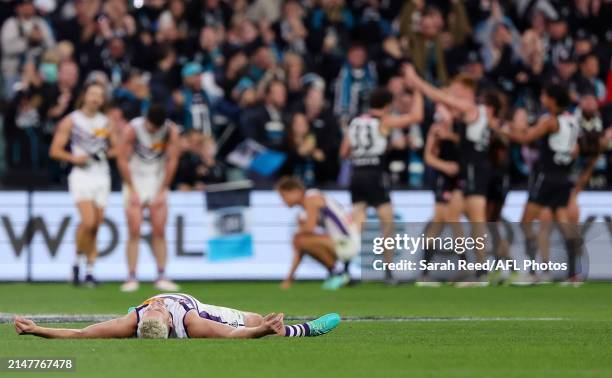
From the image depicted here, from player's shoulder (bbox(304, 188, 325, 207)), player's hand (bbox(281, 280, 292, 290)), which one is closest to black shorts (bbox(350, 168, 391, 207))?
player's shoulder (bbox(304, 188, 325, 207))

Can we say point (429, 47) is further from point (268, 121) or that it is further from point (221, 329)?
point (221, 329)

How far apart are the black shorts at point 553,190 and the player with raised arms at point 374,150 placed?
1815 mm

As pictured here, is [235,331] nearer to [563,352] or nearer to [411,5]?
[563,352]

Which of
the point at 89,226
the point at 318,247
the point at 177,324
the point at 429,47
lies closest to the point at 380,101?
the point at 318,247

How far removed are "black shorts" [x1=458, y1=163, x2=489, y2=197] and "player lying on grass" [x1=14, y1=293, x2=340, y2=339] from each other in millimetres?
8639

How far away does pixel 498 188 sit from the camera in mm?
20703

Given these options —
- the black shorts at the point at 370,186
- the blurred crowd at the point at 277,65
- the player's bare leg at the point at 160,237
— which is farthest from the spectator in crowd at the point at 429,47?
the player's bare leg at the point at 160,237

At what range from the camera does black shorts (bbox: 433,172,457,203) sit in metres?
20.0

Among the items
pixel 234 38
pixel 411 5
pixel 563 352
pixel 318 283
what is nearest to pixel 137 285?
pixel 318 283

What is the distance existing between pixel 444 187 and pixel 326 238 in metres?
1.70

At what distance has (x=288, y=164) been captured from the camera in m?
21.9

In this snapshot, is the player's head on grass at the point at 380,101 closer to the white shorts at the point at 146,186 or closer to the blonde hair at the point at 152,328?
the white shorts at the point at 146,186

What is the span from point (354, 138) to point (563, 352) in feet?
29.9

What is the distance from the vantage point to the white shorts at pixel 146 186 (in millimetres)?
19438
